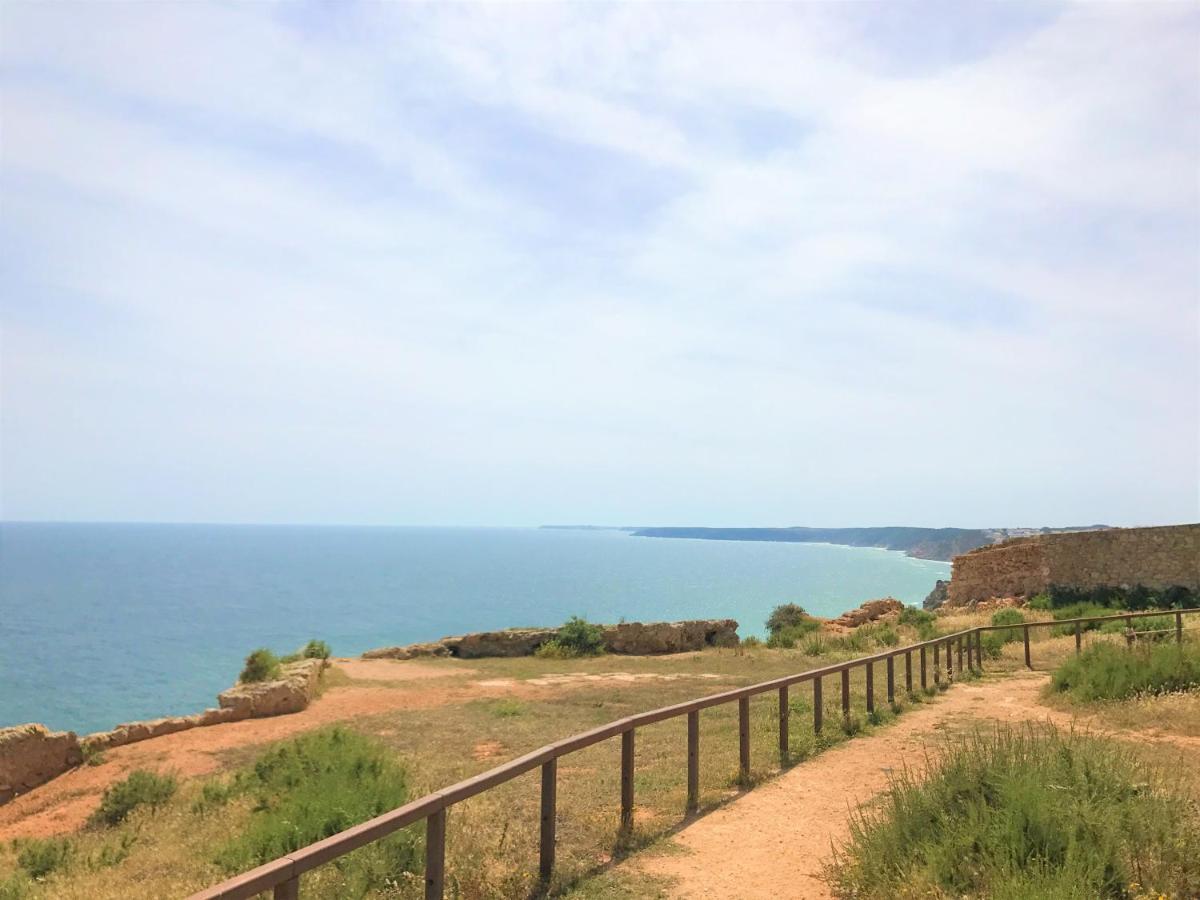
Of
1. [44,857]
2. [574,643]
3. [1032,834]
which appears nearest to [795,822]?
[1032,834]

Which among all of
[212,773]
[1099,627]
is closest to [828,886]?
[212,773]

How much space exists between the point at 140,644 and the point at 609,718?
56.2m

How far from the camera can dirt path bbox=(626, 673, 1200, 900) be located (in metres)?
5.37

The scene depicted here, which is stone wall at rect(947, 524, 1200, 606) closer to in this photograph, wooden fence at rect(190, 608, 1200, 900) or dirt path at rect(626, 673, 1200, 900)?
dirt path at rect(626, 673, 1200, 900)

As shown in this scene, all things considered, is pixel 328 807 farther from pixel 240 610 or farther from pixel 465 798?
pixel 240 610

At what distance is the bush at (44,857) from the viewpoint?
8.47 m

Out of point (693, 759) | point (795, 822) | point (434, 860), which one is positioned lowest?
point (795, 822)

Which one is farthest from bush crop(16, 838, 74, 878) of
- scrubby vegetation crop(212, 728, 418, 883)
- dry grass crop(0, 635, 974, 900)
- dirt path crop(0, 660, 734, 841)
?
dirt path crop(0, 660, 734, 841)

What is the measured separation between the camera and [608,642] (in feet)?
88.1

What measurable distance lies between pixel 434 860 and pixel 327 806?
112 inches

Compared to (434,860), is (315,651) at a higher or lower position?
lower

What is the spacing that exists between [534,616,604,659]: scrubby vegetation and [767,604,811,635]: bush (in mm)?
7910

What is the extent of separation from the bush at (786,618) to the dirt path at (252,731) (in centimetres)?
1202

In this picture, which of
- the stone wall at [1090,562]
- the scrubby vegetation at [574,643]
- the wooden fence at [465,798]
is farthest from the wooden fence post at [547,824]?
the stone wall at [1090,562]
